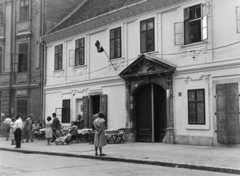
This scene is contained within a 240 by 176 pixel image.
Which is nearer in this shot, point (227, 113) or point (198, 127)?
point (227, 113)

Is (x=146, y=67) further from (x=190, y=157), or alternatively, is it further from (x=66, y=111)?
(x=66, y=111)

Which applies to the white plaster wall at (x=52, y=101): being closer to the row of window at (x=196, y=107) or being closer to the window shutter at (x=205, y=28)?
the row of window at (x=196, y=107)

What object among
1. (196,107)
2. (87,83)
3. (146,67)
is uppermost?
→ (146,67)

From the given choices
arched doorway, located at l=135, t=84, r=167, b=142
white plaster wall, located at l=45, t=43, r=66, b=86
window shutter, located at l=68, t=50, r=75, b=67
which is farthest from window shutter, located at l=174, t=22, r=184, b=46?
white plaster wall, located at l=45, t=43, r=66, b=86

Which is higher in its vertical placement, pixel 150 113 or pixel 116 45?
pixel 116 45

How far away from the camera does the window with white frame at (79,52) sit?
23611 millimetres

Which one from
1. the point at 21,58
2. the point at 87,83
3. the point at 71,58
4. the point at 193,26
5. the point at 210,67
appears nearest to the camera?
the point at 210,67

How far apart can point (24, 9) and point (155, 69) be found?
48.5 ft

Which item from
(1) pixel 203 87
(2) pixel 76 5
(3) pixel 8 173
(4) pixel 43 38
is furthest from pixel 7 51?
(3) pixel 8 173

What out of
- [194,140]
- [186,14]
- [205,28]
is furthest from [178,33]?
[194,140]

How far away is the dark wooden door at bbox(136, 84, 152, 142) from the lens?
1899 centimetres

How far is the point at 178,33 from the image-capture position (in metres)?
17.3

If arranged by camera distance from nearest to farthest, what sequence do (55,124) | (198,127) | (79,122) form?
(198,127)
(55,124)
(79,122)

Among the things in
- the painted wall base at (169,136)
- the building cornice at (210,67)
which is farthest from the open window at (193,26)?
the painted wall base at (169,136)
